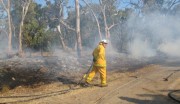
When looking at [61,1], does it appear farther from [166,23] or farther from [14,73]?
[14,73]

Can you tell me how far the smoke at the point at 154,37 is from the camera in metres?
32.9

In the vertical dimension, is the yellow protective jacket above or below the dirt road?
above

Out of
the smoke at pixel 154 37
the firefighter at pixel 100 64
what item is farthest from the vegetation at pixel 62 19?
the firefighter at pixel 100 64

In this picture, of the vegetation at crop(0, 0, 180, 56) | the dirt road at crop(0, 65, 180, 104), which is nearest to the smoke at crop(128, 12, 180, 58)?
the vegetation at crop(0, 0, 180, 56)

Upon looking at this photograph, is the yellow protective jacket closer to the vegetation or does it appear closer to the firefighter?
the firefighter

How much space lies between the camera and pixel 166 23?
36188 millimetres

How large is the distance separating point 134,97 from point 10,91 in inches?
187

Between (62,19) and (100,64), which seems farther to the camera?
(62,19)

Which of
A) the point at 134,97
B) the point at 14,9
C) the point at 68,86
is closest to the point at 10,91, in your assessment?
the point at 68,86

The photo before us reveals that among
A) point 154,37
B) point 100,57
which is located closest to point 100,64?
point 100,57

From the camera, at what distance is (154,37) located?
120 ft

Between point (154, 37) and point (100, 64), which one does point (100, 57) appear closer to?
point (100, 64)

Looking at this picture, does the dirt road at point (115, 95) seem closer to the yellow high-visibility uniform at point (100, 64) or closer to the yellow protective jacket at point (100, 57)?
the yellow high-visibility uniform at point (100, 64)

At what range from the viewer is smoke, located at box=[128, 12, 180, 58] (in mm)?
32906
